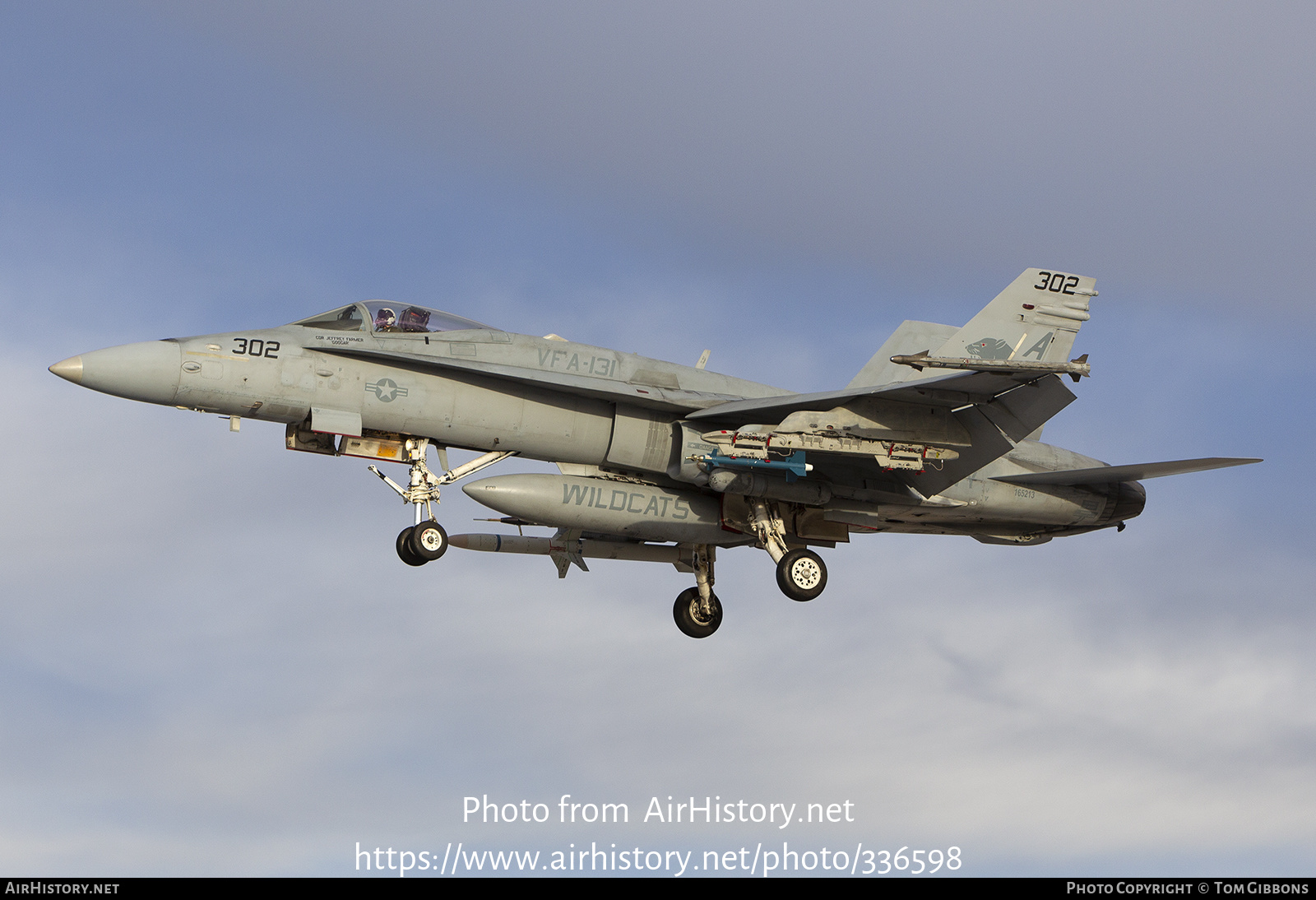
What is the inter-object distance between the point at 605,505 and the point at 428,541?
8.58 ft

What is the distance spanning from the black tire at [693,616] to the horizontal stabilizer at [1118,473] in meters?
4.92

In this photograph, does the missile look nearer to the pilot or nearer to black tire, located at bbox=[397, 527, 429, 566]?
black tire, located at bbox=[397, 527, 429, 566]

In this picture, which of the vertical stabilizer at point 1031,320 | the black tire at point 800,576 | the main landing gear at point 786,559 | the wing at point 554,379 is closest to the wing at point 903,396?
the wing at point 554,379

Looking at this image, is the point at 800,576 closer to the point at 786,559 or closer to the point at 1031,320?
the point at 786,559

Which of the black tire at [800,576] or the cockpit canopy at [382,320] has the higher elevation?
the cockpit canopy at [382,320]

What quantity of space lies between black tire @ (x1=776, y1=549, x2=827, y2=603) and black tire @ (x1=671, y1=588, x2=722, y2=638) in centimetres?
267

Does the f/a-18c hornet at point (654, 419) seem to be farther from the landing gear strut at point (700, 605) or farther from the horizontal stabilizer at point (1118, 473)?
the landing gear strut at point (700, 605)

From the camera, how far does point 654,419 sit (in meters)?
19.3

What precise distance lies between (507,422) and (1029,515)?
27.0ft

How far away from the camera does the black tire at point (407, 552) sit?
18.0m

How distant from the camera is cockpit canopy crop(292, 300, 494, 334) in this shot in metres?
18.3

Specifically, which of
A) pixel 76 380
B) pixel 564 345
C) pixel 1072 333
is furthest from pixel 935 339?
pixel 76 380

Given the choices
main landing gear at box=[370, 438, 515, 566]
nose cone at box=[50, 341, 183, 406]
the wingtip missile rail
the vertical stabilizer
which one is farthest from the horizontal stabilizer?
nose cone at box=[50, 341, 183, 406]

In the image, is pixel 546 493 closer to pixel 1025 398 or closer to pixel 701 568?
pixel 701 568
